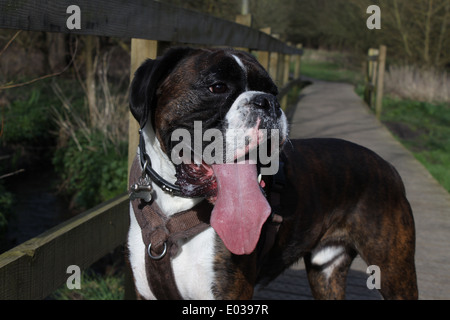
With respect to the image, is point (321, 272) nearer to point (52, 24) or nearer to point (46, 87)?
point (52, 24)

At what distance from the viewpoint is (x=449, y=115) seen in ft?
45.4

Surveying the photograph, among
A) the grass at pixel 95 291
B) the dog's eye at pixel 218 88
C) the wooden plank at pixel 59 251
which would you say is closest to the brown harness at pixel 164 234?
the wooden plank at pixel 59 251

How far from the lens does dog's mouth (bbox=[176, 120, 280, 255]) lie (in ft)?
6.80

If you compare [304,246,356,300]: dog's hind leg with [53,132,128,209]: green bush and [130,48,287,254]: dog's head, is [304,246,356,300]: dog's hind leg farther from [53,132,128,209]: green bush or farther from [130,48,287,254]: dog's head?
[53,132,128,209]: green bush

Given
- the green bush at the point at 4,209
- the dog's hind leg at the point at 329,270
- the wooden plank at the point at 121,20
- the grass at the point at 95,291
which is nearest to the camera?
the wooden plank at the point at 121,20

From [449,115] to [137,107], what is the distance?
44.0 ft

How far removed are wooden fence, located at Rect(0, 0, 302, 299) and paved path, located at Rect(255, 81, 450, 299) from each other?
1118 mm

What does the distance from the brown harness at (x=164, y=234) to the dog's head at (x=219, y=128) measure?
0.40ft

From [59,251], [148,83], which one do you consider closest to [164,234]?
[59,251]

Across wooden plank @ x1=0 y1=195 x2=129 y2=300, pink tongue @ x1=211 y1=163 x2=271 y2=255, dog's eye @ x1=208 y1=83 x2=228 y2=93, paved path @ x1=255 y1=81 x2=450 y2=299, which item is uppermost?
dog's eye @ x1=208 y1=83 x2=228 y2=93

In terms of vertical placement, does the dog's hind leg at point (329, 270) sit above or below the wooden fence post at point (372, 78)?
below

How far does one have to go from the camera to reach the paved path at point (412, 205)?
3.68 meters

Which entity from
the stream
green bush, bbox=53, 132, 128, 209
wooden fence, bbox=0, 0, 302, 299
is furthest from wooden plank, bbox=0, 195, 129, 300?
green bush, bbox=53, 132, 128, 209

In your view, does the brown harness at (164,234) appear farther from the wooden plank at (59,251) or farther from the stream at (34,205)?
the stream at (34,205)
